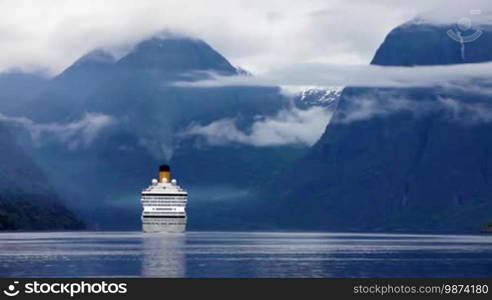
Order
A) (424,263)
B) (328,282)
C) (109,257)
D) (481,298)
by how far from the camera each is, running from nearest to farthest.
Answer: (481,298), (328,282), (424,263), (109,257)

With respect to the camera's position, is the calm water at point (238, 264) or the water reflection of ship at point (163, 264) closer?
the water reflection of ship at point (163, 264)

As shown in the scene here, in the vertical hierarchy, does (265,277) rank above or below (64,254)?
below

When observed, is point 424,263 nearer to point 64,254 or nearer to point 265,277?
point 265,277

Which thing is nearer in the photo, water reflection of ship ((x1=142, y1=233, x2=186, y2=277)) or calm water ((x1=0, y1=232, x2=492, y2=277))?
water reflection of ship ((x1=142, y1=233, x2=186, y2=277))

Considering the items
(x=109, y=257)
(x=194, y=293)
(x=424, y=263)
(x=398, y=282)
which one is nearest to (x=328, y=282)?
(x=398, y=282)

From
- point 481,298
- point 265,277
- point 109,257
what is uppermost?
point 109,257

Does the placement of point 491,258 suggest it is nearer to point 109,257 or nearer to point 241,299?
point 109,257

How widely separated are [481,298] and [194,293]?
65.5 ft

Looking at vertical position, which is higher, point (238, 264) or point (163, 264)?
point (163, 264)

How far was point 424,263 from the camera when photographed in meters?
169

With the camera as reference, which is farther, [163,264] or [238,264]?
[238,264]

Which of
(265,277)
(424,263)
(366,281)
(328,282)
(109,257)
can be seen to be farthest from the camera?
(109,257)

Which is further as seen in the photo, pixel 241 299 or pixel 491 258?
pixel 491 258

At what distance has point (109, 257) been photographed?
7185 inches
